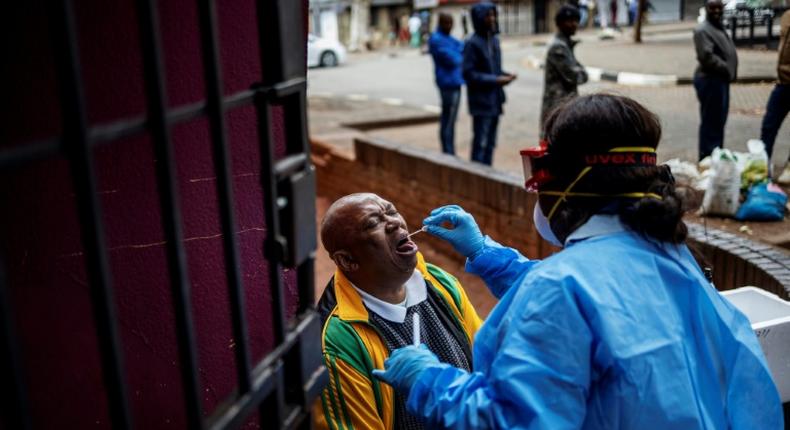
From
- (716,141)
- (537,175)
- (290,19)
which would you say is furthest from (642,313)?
(716,141)

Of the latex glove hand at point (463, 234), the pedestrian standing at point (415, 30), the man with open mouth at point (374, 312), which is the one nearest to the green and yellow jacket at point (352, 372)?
Result: the man with open mouth at point (374, 312)

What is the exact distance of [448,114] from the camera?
29.2 feet

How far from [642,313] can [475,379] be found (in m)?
0.37

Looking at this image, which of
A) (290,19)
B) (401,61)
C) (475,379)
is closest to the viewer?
(290,19)

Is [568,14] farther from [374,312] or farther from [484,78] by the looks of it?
[374,312]

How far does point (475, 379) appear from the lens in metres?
1.75

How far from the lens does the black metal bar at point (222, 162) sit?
1286 millimetres

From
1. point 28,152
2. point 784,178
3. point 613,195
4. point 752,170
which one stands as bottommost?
point 784,178

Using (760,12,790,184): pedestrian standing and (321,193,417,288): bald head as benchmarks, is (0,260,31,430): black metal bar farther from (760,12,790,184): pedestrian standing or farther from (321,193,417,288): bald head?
(760,12,790,184): pedestrian standing

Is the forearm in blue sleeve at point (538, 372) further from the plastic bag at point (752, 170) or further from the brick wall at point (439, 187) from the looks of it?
the plastic bag at point (752, 170)

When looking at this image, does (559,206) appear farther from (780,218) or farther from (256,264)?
(780,218)

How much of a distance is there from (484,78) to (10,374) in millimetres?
7137

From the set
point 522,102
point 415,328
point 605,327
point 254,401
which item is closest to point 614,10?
point 522,102

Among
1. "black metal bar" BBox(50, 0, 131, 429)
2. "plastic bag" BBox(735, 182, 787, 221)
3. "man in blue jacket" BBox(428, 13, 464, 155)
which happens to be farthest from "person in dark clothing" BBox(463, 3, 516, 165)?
"black metal bar" BBox(50, 0, 131, 429)
